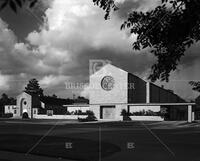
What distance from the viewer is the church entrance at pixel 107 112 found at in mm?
84500

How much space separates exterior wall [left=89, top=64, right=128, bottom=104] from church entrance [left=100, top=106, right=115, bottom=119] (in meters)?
1.44

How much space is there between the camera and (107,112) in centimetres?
8544

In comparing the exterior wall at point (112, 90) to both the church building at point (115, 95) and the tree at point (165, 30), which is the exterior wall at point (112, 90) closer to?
the church building at point (115, 95)

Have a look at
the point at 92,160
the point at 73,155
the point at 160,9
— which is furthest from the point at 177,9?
the point at 73,155

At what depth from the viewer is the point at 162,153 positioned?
56.3 feet

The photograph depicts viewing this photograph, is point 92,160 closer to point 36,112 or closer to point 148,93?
point 148,93

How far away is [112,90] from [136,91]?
689 centimetres

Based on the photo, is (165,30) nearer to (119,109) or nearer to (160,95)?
(119,109)

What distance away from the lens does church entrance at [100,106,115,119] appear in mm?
84500

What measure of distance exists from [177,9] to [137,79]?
85.2 metres

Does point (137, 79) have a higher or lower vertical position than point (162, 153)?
higher

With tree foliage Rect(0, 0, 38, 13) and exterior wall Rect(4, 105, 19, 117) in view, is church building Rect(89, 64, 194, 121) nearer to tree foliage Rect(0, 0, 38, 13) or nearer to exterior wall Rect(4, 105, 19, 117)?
exterior wall Rect(4, 105, 19, 117)

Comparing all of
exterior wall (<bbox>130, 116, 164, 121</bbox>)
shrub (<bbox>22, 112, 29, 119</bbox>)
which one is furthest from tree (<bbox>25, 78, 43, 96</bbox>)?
exterior wall (<bbox>130, 116, 164, 121</bbox>)

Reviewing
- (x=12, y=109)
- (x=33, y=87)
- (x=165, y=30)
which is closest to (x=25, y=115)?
(x=12, y=109)
